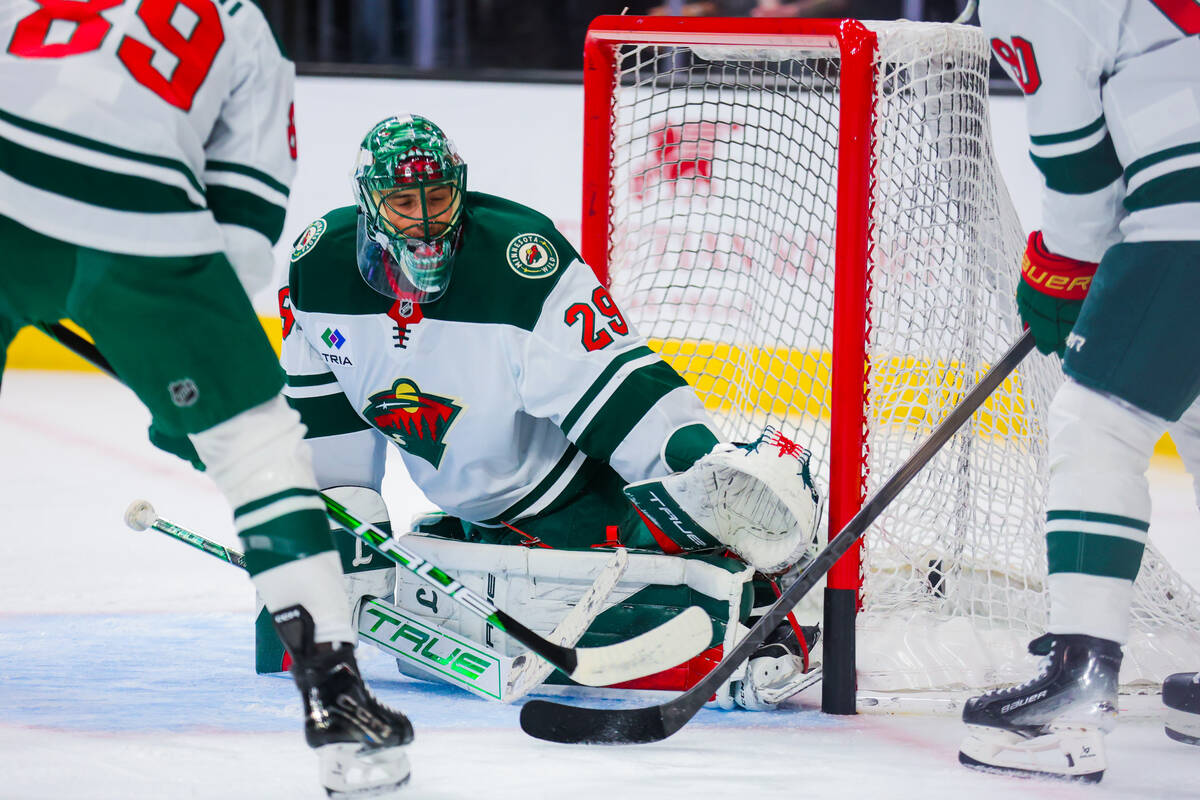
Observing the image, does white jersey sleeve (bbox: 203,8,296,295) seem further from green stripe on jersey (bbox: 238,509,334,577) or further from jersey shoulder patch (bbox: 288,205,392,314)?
jersey shoulder patch (bbox: 288,205,392,314)

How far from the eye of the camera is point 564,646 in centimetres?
191

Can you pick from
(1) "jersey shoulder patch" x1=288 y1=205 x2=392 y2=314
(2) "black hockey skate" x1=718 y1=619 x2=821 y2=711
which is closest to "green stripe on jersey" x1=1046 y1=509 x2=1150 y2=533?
(2) "black hockey skate" x1=718 y1=619 x2=821 y2=711

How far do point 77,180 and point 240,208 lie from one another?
0.59ft

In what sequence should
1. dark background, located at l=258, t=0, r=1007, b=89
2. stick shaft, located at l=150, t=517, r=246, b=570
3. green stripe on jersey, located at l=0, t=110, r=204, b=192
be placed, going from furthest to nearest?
dark background, located at l=258, t=0, r=1007, b=89 < stick shaft, located at l=150, t=517, r=246, b=570 < green stripe on jersey, located at l=0, t=110, r=204, b=192

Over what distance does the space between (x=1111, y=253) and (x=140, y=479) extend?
287 centimetres

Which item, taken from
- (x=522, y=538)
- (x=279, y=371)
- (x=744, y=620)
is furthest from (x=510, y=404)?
(x=279, y=371)

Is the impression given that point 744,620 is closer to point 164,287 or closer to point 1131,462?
point 1131,462

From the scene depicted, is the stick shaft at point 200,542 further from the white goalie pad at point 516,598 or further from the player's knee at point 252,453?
Result: the player's knee at point 252,453

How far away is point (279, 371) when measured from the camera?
4.91 feet

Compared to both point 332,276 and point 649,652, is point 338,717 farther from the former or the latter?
point 332,276

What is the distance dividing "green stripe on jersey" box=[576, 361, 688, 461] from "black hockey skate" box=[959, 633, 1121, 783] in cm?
62

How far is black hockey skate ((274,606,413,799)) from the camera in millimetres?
Answer: 1449

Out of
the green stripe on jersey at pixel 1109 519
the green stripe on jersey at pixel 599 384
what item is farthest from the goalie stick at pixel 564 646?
the green stripe on jersey at pixel 1109 519

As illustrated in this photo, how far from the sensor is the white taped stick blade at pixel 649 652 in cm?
187
